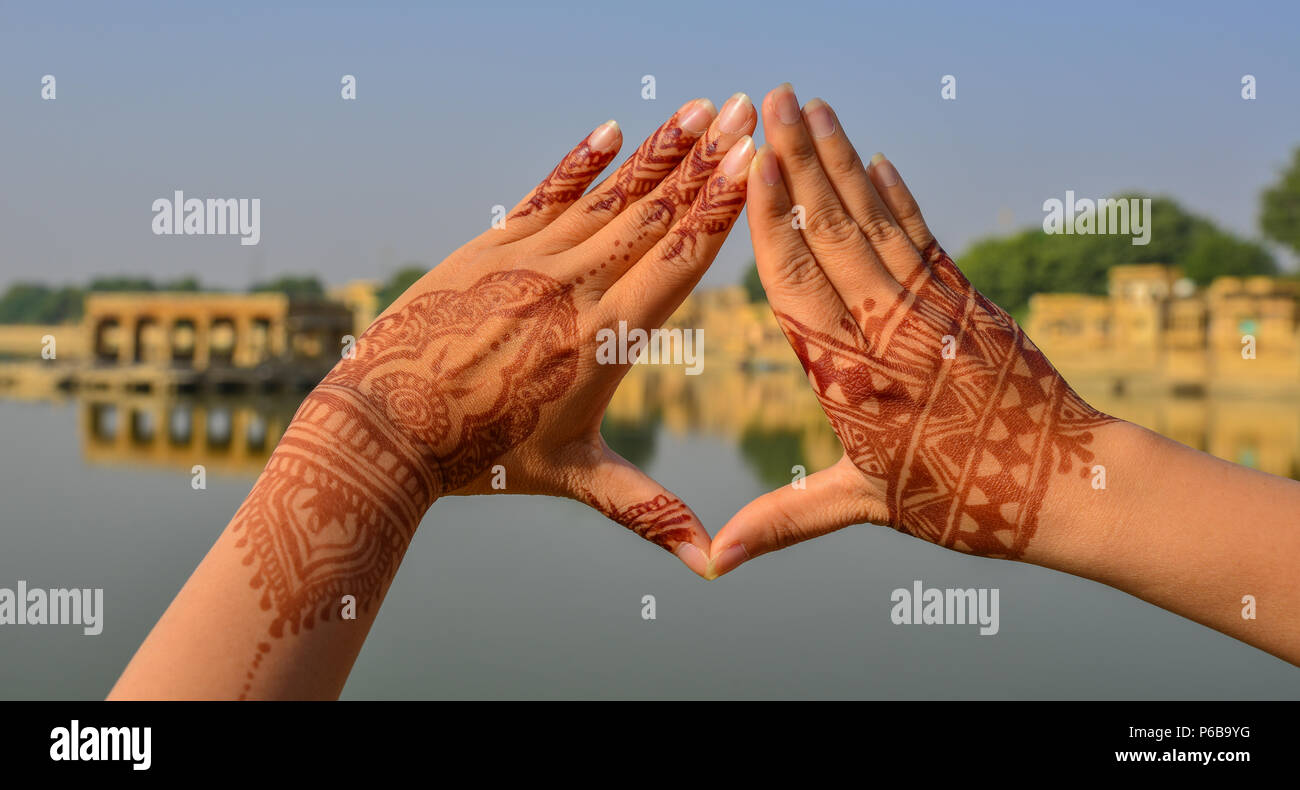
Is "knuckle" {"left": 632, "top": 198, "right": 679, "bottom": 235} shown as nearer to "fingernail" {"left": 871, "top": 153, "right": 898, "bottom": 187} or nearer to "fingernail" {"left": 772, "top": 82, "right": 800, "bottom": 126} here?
"fingernail" {"left": 772, "top": 82, "right": 800, "bottom": 126}

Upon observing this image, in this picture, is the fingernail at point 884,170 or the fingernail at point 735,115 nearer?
the fingernail at point 735,115

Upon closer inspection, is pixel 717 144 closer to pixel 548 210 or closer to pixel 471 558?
pixel 548 210

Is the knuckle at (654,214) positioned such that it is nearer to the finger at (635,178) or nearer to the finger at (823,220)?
the finger at (635,178)

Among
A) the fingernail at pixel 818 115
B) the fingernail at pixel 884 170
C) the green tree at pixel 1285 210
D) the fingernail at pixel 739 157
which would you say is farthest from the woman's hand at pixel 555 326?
the green tree at pixel 1285 210

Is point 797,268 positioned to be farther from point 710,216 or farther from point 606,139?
point 606,139

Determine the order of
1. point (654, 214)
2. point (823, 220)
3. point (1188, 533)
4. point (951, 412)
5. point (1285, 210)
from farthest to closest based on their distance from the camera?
point (1285, 210) < point (654, 214) < point (823, 220) < point (951, 412) < point (1188, 533)

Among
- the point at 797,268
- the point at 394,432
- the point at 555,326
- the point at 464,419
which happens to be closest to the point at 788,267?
the point at 797,268
